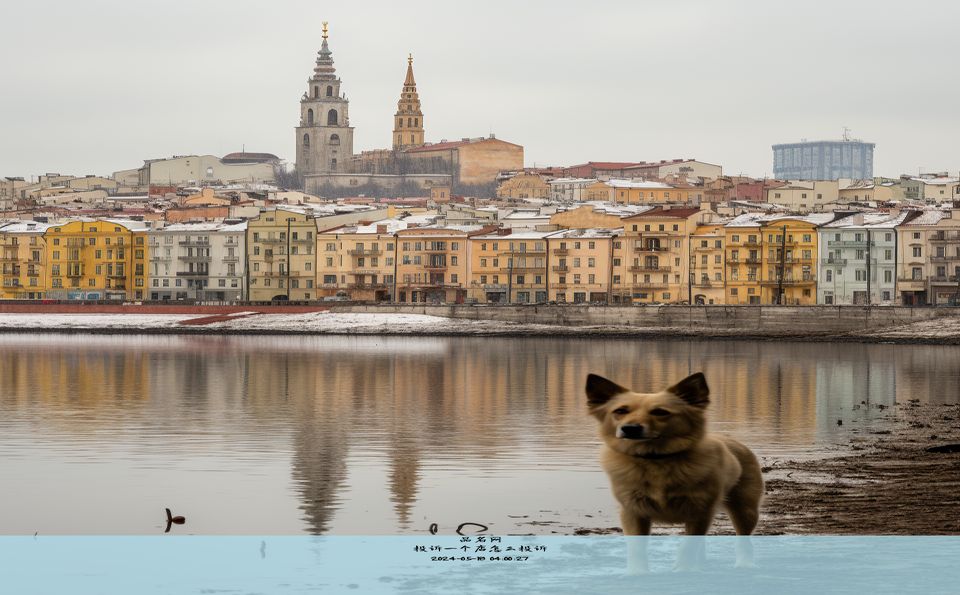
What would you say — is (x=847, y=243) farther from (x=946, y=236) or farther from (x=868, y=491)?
(x=868, y=491)

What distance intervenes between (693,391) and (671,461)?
1.15 feet

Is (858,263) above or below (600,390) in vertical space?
above

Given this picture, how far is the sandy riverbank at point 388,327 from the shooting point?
60.6 m

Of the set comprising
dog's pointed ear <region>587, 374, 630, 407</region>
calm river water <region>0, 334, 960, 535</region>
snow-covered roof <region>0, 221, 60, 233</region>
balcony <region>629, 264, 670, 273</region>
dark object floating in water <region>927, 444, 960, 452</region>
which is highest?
snow-covered roof <region>0, 221, 60, 233</region>

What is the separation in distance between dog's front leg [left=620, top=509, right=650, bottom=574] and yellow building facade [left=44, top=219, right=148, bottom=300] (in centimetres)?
8355

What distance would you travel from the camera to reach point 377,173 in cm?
15938

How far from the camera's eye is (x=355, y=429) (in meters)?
22.2

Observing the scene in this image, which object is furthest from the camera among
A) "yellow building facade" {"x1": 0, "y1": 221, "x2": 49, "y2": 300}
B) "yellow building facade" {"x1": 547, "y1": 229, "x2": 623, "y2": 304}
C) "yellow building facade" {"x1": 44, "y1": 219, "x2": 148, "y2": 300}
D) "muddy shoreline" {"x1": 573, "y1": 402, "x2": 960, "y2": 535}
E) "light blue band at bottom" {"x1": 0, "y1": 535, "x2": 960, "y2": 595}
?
"yellow building facade" {"x1": 0, "y1": 221, "x2": 49, "y2": 300}

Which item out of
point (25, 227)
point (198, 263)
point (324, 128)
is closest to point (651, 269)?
point (198, 263)

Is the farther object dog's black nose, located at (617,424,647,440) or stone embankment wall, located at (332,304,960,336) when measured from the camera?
stone embankment wall, located at (332,304,960,336)

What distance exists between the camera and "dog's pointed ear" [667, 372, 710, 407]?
5.46 m

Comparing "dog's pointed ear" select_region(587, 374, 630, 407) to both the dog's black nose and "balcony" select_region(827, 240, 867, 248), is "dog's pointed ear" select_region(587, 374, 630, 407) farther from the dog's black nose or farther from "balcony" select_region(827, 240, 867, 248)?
"balcony" select_region(827, 240, 867, 248)

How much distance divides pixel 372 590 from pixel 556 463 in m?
10.5

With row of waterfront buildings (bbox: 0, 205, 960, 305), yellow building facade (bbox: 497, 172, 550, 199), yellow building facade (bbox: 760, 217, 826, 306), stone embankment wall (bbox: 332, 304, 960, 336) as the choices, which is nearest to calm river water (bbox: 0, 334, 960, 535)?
stone embankment wall (bbox: 332, 304, 960, 336)
